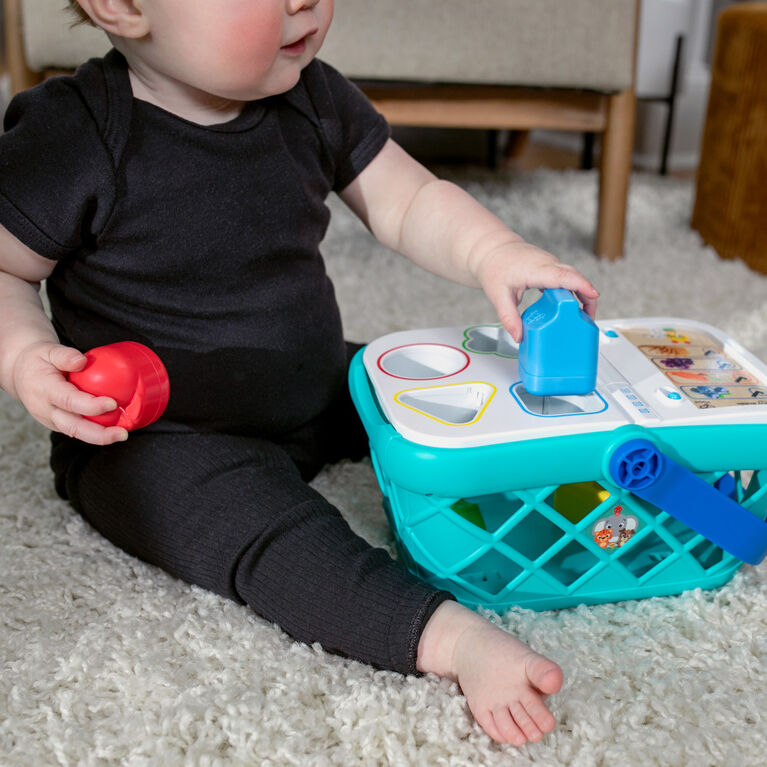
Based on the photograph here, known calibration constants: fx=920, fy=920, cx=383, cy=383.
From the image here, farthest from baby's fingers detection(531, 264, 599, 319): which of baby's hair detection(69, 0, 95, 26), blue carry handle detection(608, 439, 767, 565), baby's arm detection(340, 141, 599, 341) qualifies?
baby's hair detection(69, 0, 95, 26)

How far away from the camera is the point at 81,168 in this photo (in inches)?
23.7

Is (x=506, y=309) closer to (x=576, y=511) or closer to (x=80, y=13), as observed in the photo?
(x=576, y=511)

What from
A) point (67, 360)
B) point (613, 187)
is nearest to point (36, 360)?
point (67, 360)

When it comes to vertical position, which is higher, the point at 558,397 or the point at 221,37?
the point at 221,37

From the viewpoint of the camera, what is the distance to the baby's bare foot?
1.55 ft

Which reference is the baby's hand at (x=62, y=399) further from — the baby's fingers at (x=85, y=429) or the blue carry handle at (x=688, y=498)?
the blue carry handle at (x=688, y=498)

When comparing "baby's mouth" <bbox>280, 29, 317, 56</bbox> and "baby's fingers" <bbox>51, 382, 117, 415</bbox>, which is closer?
"baby's fingers" <bbox>51, 382, 117, 415</bbox>

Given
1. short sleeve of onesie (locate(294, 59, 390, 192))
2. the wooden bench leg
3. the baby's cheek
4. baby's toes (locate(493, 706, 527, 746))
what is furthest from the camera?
the wooden bench leg

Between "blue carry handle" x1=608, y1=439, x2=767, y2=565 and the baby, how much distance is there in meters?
0.11

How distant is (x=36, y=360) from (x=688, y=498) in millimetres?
391

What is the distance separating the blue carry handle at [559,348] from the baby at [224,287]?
33 mm

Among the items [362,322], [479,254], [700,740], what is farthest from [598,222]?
[700,740]

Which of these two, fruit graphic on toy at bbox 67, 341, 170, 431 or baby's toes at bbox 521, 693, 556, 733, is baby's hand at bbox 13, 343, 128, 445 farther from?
baby's toes at bbox 521, 693, 556, 733

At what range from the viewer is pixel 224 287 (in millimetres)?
661
